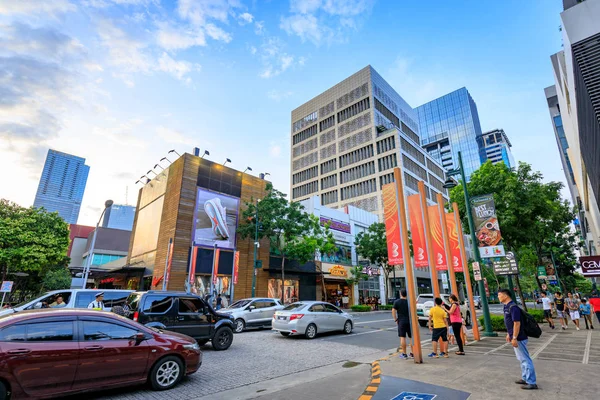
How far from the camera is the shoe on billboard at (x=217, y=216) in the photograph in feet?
89.1

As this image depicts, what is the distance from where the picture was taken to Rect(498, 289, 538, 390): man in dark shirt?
5434 millimetres

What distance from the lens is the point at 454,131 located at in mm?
135875

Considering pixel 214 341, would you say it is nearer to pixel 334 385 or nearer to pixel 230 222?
pixel 334 385

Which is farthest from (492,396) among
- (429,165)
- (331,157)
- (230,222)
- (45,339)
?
(429,165)

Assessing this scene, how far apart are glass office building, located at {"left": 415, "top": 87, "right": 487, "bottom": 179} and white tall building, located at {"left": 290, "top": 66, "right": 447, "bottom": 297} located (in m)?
66.6

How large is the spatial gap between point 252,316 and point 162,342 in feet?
32.9

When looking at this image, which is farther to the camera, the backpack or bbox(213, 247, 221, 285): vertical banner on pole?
bbox(213, 247, 221, 285): vertical banner on pole

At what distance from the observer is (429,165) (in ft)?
220

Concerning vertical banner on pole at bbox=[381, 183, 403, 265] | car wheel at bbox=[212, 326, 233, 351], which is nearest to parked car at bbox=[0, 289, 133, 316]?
car wheel at bbox=[212, 326, 233, 351]

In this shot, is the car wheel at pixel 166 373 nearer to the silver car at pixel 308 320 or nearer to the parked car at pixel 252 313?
the silver car at pixel 308 320

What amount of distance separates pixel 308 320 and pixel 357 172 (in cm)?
5026

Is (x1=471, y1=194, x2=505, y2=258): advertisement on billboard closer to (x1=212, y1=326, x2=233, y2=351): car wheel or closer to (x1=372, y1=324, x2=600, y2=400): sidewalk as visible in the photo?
(x1=372, y1=324, x2=600, y2=400): sidewalk

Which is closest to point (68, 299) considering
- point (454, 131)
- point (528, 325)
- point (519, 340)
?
point (519, 340)

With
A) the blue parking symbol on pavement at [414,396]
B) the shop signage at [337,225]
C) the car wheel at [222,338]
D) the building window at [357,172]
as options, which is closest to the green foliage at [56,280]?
the shop signage at [337,225]
